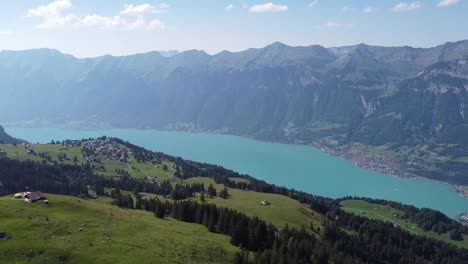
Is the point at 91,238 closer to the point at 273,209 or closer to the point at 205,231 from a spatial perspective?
the point at 205,231

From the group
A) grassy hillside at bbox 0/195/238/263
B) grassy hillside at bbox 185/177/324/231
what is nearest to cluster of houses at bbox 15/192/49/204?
grassy hillside at bbox 0/195/238/263

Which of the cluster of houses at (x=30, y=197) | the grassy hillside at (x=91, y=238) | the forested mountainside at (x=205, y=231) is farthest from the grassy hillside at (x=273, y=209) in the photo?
the cluster of houses at (x=30, y=197)

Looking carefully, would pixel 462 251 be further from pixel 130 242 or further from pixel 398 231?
pixel 130 242

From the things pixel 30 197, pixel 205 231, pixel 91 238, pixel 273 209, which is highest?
pixel 30 197

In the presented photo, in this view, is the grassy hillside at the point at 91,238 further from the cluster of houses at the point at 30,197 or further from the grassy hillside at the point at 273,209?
the grassy hillside at the point at 273,209

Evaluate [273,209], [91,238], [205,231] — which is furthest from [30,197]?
[273,209]

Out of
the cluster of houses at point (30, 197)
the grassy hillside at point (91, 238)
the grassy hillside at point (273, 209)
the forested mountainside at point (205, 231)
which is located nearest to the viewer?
the grassy hillside at point (91, 238)

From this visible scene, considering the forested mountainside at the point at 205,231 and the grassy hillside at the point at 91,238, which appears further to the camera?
the forested mountainside at the point at 205,231

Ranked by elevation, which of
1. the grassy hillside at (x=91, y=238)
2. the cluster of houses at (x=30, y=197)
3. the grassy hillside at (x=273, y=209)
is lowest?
the grassy hillside at (x=273, y=209)

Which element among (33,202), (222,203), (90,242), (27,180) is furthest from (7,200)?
(27,180)
